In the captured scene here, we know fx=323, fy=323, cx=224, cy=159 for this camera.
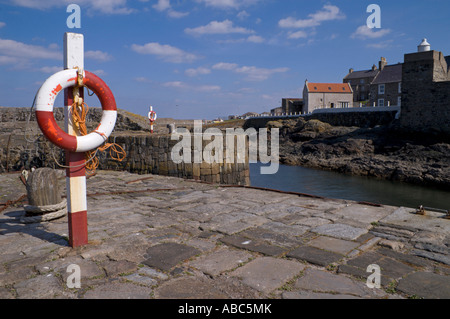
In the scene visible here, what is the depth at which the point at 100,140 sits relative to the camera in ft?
10.7

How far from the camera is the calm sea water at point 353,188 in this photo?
53.9ft

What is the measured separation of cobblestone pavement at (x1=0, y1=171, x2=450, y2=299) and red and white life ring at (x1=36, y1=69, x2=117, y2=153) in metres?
1.04

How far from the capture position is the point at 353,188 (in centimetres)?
1884

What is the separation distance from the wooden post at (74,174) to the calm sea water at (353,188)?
14.6 metres

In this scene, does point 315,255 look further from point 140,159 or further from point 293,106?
point 293,106

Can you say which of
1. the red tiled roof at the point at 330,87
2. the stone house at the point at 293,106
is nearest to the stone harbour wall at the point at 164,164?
the red tiled roof at the point at 330,87

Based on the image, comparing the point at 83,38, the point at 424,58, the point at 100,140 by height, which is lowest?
the point at 100,140

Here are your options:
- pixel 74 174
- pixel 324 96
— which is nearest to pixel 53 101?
pixel 74 174

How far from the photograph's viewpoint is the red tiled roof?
5191 centimetres

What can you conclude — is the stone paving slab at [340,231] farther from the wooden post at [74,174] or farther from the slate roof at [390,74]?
the slate roof at [390,74]

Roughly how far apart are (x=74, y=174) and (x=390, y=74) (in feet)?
157

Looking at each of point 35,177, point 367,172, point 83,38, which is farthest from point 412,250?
point 367,172

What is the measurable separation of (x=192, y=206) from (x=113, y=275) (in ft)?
8.15
